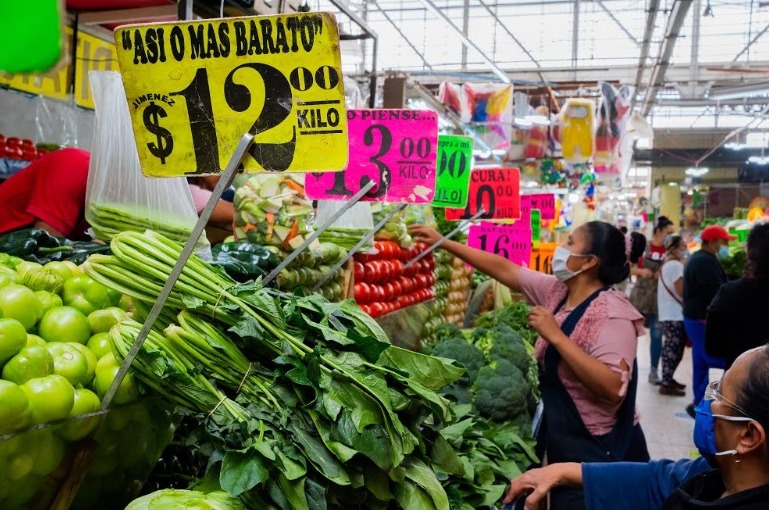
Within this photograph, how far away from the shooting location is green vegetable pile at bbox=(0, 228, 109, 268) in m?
2.29

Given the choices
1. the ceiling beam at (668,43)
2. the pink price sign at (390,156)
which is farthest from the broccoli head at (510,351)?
the ceiling beam at (668,43)

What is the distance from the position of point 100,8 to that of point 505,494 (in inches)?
176

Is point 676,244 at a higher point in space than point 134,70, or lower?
lower

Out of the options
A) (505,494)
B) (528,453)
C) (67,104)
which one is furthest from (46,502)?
(67,104)

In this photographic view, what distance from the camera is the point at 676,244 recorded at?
9.49 meters

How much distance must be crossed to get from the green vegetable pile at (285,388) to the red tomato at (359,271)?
229cm

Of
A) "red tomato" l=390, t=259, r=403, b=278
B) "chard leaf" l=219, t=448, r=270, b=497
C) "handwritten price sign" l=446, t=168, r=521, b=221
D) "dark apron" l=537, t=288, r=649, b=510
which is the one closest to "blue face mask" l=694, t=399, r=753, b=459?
"chard leaf" l=219, t=448, r=270, b=497

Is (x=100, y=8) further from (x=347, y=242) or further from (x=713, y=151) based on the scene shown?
(x=713, y=151)

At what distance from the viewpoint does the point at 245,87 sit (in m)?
1.78

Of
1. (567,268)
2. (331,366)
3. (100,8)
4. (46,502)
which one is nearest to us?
(46,502)

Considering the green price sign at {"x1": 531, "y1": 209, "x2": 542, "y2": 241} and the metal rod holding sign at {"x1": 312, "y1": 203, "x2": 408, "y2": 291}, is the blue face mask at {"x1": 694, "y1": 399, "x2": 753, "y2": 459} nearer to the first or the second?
the metal rod holding sign at {"x1": 312, "y1": 203, "x2": 408, "y2": 291}

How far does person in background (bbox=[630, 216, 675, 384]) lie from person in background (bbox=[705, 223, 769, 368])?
17.0ft

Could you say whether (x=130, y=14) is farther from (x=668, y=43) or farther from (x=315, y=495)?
(x=668, y=43)

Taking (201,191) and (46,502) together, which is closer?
(46,502)
